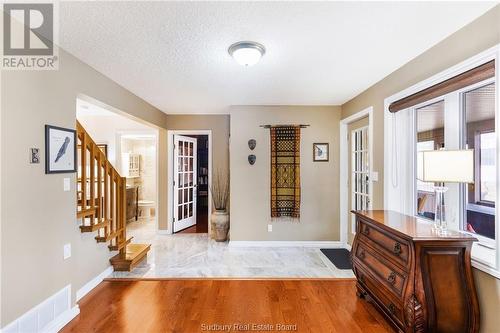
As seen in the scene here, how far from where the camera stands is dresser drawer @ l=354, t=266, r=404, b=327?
69.1 inches

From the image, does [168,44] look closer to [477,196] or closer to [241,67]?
[241,67]

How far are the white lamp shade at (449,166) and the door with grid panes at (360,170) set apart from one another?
166 cm

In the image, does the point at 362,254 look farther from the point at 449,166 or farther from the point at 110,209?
the point at 110,209

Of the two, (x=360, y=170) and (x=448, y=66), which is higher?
(x=448, y=66)

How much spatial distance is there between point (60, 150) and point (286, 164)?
3.09 m

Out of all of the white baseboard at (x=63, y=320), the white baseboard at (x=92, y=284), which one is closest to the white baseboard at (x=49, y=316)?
the white baseboard at (x=63, y=320)

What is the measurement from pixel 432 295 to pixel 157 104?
4.26m

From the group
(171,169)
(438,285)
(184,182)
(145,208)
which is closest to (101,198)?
(171,169)

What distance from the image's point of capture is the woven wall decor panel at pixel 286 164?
409cm

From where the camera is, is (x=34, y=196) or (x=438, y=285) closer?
(x=438, y=285)

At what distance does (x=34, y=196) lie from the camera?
5.95 feet

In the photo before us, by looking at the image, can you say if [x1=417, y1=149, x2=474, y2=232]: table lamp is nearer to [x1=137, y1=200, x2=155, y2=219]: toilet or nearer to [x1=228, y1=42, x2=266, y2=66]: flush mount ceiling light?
[x1=228, y1=42, x2=266, y2=66]: flush mount ceiling light

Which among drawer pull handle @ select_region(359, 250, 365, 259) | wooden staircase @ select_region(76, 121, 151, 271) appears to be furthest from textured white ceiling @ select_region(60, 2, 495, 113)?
drawer pull handle @ select_region(359, 250, 365, 259)

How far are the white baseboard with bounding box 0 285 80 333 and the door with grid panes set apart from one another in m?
3.60
